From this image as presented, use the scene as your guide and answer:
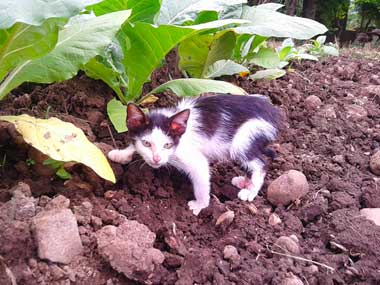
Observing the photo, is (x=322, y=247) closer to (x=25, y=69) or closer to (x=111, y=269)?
(x=111, y=269)

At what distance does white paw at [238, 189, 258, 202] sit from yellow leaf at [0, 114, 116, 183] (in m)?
0.64

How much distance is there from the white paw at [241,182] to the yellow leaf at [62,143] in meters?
0.73

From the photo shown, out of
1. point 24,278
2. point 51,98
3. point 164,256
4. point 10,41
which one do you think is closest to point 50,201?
point 24,278

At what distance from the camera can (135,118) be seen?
1.95 meters

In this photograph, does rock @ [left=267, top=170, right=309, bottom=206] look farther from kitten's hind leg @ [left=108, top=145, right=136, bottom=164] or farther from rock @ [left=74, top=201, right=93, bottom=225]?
rock @ [left=74, top=201, right=93, bottom=225]

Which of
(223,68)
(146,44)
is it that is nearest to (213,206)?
(146,44)

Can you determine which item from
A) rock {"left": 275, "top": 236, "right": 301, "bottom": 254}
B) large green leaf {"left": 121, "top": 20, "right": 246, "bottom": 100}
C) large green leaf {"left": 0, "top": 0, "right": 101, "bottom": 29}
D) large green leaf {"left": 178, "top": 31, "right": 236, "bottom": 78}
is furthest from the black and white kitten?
large green leaf {"left": 0, "top": 0, "right": 101, "bottom": 29}

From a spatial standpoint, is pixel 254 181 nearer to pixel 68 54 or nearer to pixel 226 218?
pixel 226 218

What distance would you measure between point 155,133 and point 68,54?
486 millimetres

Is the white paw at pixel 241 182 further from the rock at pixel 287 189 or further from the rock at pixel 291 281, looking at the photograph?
the rock at pixel 291 281

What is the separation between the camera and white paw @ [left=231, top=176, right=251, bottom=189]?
2.08 meters

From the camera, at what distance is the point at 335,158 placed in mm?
2328

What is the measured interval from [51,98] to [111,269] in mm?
1103

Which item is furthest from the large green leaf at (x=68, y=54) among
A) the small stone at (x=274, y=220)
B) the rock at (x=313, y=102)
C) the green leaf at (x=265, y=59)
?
the rock at (x=313, y=102)
